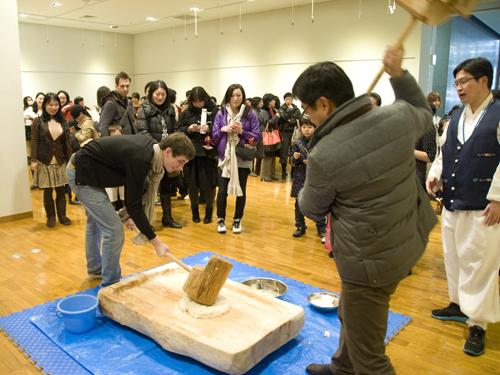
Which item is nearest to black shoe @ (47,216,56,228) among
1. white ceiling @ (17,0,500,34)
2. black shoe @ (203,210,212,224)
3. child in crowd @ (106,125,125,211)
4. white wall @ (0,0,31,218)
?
white wall @ (0,0,31,218)

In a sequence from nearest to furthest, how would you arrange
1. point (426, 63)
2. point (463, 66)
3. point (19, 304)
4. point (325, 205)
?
point (325, 205) → point (463, 66) → point (19, 304) → point (426, 63)

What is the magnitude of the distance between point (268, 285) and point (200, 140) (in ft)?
6.97

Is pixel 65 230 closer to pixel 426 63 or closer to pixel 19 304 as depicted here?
pixel 19 304

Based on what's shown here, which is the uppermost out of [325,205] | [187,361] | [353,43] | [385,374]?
[353,43]

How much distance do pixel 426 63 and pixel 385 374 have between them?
7212 mm

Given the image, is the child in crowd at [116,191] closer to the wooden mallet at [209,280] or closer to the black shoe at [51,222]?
the black shoe at [51,222]

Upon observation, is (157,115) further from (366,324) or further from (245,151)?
(366,324)

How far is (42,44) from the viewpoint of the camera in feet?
38.8

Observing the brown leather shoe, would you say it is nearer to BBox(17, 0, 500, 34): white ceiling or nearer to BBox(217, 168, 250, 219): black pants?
BBox(217, 168, 250, 219): black pants

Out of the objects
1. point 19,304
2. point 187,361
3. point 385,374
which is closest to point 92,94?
point 19,304

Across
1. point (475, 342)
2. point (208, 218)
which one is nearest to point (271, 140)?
point (208, 218)

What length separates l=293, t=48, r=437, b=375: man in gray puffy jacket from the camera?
4.83ft

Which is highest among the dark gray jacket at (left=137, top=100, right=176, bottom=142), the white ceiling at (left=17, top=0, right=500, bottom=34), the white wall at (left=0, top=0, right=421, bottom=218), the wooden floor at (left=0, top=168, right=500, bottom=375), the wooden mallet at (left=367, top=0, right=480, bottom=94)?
the white ceiling at (left=17, top=0, right=500, bottom=34)

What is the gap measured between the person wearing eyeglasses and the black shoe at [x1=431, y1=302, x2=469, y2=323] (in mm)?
267
